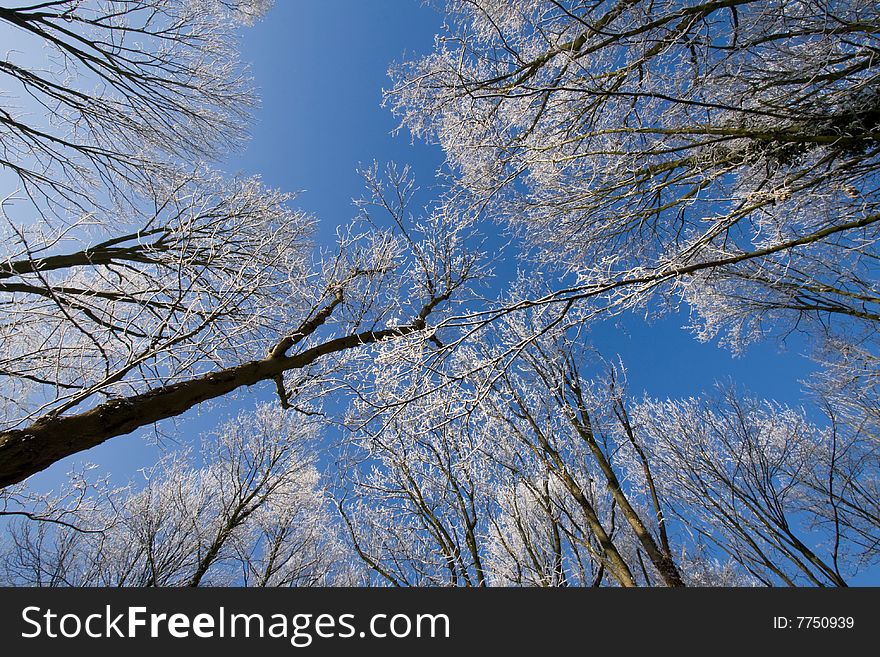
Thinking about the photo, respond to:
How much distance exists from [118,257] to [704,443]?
26.4 feet

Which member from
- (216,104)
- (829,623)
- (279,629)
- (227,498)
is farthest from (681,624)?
(227,498)

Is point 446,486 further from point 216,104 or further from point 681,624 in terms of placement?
point 216,104

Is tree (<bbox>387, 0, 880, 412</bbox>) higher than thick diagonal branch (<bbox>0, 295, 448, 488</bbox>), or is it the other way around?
tree (<bbox>387, 0, 880, 412</bbox>)

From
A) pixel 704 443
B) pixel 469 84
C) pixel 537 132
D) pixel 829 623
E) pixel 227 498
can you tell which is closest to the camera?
pixel 829 623

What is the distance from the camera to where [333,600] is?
2600mm

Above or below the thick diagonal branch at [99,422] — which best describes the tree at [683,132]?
above

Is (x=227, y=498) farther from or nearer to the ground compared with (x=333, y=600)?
farther from the ground

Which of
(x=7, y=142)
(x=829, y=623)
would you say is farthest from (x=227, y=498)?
(x=829, y=623)

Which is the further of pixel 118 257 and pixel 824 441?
pixel 824 441

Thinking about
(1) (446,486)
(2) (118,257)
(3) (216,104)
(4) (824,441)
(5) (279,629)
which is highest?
(3) (216,104)

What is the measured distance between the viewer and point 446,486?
4.91 meters

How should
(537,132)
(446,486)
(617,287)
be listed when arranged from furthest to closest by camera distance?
(446,486), (537,132), (617,287)

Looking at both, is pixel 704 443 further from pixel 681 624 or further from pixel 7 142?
pixel 7 142

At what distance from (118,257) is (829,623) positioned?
710cm
